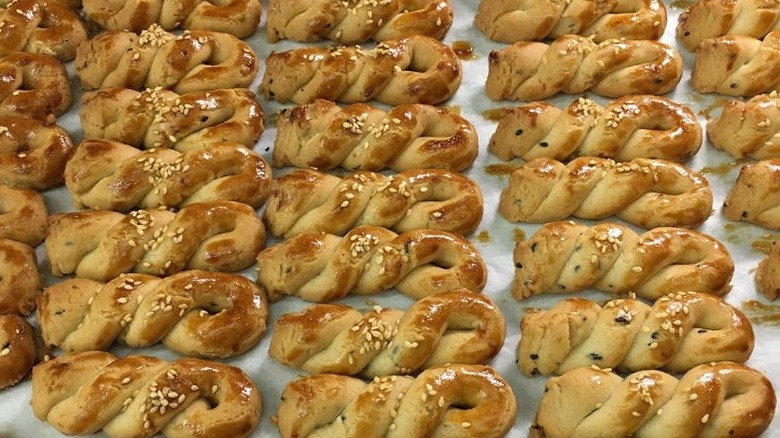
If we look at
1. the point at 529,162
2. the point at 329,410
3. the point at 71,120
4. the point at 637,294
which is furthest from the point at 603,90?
the point at 71,120

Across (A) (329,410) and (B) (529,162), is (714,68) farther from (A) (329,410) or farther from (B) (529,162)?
(A) (329,410)

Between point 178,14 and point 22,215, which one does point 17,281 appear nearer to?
point 22,215

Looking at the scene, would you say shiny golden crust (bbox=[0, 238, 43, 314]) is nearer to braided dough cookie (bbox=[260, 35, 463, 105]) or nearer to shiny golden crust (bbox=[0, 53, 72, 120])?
shiny golden crust (bbox=[0, 53, 72, 120])

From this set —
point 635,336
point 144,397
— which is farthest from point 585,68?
point 144,397

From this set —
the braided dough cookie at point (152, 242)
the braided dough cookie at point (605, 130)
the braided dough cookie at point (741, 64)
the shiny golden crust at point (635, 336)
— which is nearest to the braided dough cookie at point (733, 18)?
the braided dough cookie at point (741, 64)

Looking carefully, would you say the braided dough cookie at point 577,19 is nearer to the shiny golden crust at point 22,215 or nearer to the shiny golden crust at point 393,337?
the shiny golden crust at point 393,337
